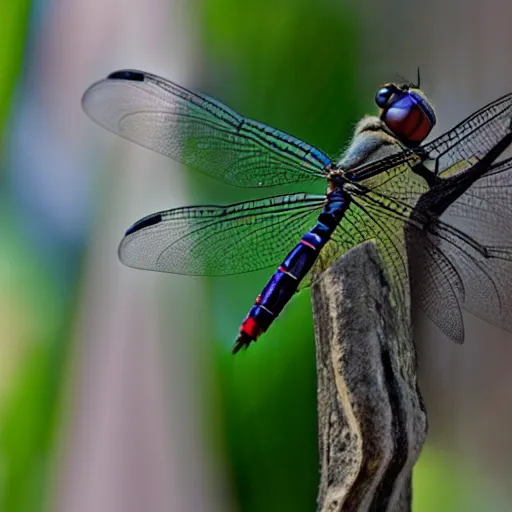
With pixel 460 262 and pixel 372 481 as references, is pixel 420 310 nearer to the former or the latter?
pixel 460 262

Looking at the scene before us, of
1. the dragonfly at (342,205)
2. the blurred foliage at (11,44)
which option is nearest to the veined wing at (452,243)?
the dragonfly at (342,205)

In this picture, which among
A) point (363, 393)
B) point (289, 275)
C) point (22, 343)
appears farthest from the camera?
point (22, 343)

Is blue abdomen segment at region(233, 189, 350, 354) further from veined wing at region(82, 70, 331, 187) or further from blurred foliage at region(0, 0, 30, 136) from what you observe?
blurred foliage at region(0, 0, 30, 136)

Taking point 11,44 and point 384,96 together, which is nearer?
point 384,96

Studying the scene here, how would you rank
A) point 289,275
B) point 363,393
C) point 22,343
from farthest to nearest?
1. point 22,343
2. point 289,275
3. point 363,393

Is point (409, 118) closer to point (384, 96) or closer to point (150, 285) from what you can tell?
point (384, 96)

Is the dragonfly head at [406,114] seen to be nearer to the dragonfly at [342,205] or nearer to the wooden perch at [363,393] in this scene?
the dragonfly at [342,205]

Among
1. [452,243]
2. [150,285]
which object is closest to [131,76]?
[150,285]
